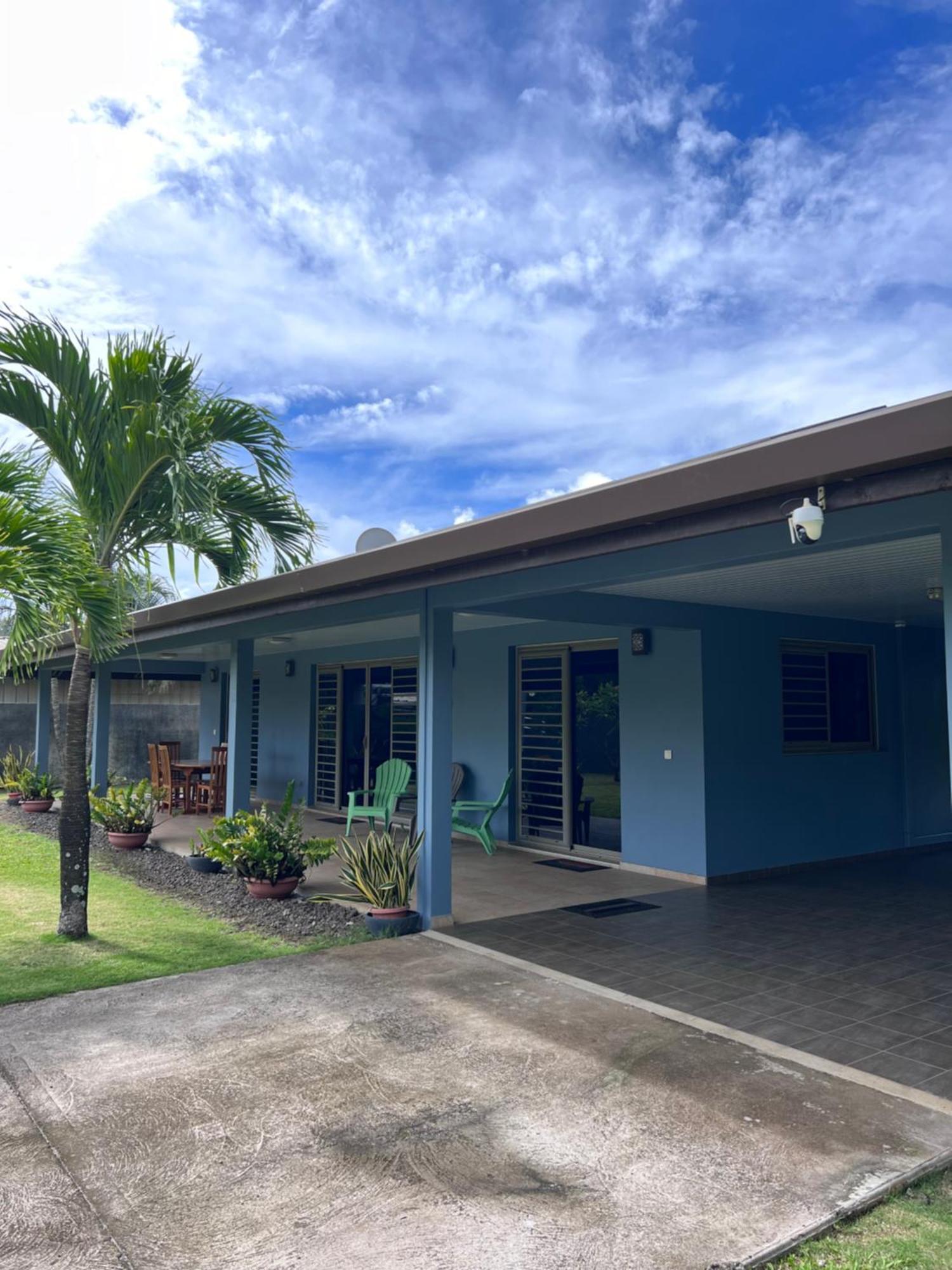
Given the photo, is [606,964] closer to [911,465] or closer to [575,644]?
[911,465]

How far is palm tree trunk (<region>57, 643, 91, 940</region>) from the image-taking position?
6.46m

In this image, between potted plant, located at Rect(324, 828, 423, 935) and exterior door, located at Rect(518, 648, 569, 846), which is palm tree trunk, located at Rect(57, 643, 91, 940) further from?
exterior door, located at Rect(518, 648, 569, 846)

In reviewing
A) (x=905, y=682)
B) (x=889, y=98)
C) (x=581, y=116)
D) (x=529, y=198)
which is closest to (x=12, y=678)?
(x=529, y=198)

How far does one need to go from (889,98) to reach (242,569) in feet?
35.1

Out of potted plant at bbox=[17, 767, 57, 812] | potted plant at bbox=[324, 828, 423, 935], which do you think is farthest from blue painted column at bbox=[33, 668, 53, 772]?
potted plant at bbox=[324, 828, 423, 935]

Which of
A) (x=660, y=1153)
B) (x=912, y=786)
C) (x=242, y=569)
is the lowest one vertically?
(x=660, y=1153)

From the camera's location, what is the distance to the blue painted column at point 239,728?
9398 millimetres

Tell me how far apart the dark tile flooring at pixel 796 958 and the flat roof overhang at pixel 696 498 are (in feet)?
7.86

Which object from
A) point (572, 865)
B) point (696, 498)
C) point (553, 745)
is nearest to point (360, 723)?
point (553, 745)

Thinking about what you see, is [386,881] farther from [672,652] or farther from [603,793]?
[603,793]

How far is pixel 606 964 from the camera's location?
5.72m

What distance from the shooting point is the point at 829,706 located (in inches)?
373

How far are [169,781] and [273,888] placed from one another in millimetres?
6637

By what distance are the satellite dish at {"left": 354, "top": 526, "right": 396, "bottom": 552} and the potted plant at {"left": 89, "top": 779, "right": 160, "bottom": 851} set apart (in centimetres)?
400
